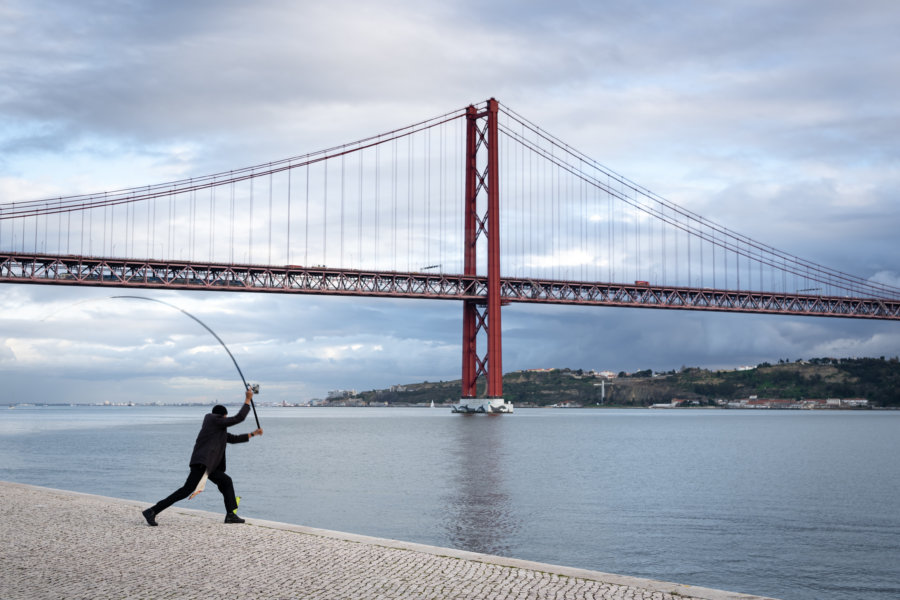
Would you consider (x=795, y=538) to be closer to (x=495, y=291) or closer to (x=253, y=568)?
(x=253, y=568)

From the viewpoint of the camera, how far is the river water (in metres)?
11.8

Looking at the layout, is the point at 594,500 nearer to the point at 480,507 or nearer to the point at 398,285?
the point at 480,507

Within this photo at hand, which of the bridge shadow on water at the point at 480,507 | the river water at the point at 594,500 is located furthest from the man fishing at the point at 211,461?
the bridge shadow on water at the point at 480,507

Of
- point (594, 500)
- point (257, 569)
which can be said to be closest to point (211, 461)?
point (257, 569)

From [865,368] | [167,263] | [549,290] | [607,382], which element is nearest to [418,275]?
[549,290]

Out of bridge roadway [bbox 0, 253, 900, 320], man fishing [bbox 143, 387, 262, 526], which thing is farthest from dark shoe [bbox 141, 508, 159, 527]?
bridge roadway [bbox 0, 253, 900, 320]

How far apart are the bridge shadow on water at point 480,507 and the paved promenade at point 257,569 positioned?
10.9ft

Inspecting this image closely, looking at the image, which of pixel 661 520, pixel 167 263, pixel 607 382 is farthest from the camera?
pixel 607 382

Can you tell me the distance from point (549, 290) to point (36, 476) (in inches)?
2168

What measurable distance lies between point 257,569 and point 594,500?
39.1 feet

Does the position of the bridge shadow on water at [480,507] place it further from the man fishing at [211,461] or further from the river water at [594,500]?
the man fishing at [211,461]

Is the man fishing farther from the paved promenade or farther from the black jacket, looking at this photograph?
the paved promenade

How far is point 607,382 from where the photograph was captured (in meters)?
191

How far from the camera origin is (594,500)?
61.8ft
